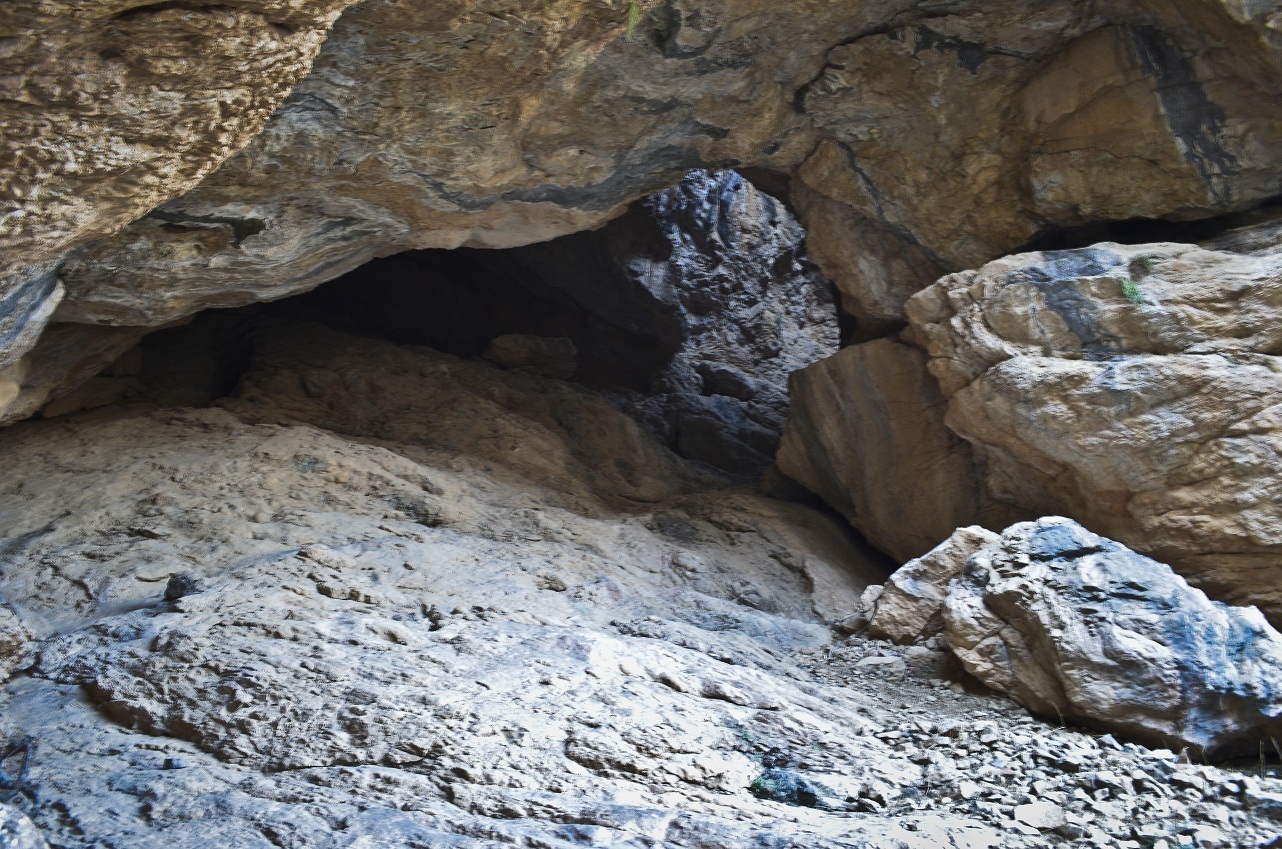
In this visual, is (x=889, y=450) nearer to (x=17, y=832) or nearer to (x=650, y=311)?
(x=650, y=311)

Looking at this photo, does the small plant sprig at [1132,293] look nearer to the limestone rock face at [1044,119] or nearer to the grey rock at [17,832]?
the limestone rock face at [1044,119]

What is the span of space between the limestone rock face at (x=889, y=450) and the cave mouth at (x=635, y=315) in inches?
49.5

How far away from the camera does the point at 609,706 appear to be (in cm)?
351

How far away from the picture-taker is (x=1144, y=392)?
512cm

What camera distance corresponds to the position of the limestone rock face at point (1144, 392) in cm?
493

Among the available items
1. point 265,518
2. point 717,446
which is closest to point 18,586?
point 265,518

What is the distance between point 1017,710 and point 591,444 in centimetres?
411

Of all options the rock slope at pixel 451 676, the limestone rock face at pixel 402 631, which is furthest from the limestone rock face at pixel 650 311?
the rock slope at pixel 451 676

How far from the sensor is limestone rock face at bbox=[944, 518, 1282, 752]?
12.5 ft

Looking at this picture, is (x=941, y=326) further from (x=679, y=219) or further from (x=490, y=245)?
(x=679, y=219)

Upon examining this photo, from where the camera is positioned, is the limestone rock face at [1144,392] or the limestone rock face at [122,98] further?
the limestone rock face at [1144,392]

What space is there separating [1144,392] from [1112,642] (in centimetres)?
169

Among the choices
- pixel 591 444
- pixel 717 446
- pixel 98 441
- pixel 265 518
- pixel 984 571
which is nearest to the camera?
pixel 984 571

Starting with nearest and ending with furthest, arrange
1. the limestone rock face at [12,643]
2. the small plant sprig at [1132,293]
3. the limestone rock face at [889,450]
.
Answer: the limestone rock face at [12,643] → the small plant sprig at [1132,293] → the limestone rock face at [889,450]
